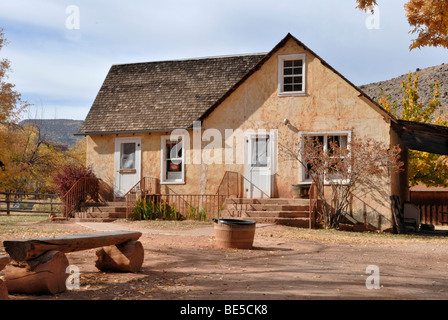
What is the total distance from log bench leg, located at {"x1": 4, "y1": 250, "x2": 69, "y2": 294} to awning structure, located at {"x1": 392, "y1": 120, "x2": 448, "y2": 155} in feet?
40.4

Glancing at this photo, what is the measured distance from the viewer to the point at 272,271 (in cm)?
825

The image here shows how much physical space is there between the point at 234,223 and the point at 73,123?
139 meters

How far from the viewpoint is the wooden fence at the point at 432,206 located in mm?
29188

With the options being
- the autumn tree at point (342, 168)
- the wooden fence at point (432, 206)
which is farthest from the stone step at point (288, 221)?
the wooden fence at point (432, 206)

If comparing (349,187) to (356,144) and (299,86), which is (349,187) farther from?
(299,86)

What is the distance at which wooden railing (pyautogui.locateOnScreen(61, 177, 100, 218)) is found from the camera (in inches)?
751

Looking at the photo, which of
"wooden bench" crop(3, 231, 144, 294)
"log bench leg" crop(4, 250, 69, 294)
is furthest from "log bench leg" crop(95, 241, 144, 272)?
"log bench leg" crop(4, 250, 69, 294)

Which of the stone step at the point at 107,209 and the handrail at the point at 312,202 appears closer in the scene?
the handrail at the point at 312,202

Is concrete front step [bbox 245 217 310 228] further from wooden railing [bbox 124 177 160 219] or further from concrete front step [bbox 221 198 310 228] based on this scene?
wooden railing [bbox 124 177 160 219]

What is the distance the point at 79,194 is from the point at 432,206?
1973 centimetres

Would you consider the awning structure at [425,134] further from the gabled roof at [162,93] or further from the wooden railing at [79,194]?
the wooden railing at [79,194]

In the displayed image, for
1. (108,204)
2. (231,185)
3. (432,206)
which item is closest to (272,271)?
(231,185)

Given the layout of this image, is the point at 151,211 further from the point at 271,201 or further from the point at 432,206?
the point at 432,206
